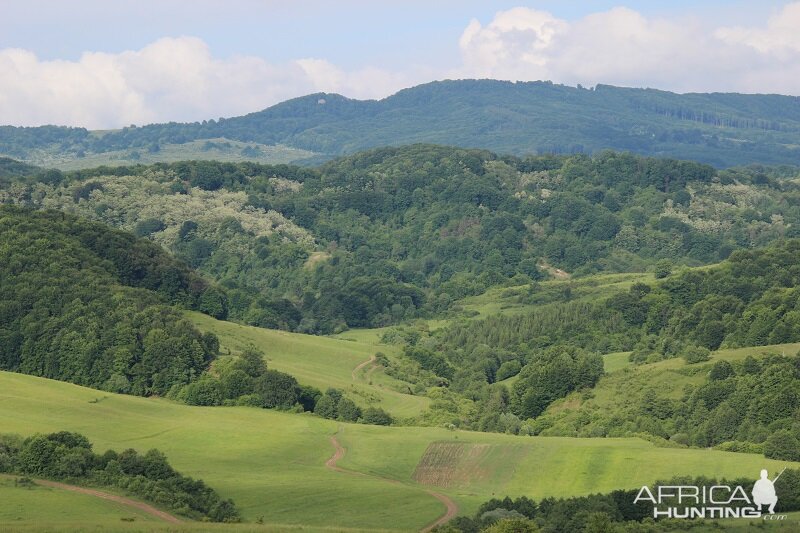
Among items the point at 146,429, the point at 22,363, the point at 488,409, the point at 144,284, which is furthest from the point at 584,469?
the point at 144,284

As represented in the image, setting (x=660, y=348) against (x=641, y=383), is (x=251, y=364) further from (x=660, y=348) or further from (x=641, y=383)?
(x=660, y=348)

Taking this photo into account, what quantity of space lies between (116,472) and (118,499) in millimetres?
3812

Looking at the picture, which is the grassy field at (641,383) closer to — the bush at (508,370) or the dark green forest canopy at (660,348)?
the dark green forest canopy at (660,348)

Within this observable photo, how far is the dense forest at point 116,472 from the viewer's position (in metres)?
69.8

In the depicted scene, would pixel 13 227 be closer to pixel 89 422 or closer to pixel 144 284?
pixel 144 284

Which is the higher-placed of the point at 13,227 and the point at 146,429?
the point at 13,227

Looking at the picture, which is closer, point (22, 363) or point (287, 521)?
point (287, 521)

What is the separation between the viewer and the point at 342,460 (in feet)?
286

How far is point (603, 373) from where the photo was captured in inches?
4801

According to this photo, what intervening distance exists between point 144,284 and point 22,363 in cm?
2135

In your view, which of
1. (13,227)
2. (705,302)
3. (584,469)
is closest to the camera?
(584,469)

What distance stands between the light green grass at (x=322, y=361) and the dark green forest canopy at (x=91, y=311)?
6.34 metres

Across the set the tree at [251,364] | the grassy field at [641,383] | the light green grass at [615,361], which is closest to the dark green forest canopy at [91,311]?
the tree at [251,364]

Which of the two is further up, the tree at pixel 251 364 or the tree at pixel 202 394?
the tree at pixel 251 364
